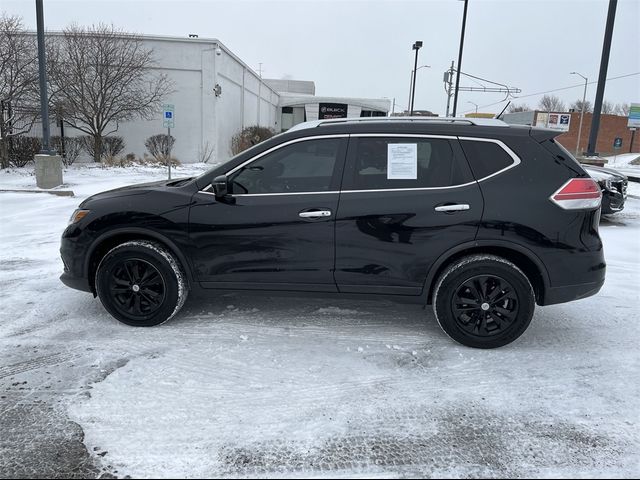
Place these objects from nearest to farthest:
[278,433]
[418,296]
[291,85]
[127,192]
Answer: [278,433] < [418,296] < [127,192] < [291,85]

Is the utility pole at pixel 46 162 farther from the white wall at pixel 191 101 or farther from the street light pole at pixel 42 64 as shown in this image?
the white wall at pixel 191 101

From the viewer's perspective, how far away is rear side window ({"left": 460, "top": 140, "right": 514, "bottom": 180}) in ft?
12.9

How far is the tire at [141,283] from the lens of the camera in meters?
4.23

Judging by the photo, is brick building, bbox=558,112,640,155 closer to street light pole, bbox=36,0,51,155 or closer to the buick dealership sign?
the buick dealership sign

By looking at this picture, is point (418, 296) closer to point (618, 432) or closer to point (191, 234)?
point (618, 432)

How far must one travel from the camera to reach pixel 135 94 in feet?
73.9

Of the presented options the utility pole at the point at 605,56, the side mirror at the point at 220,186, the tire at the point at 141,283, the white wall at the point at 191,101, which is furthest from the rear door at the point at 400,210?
the white wall at the point at 191,101

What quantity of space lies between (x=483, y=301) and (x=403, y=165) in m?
1.28

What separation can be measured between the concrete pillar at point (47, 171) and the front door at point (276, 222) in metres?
11.7

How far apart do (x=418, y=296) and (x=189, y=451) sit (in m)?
2.18

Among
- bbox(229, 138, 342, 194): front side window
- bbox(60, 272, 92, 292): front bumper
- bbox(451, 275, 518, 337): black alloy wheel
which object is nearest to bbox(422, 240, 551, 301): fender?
bbox(451, 275, 518, 337): black alloy wheel

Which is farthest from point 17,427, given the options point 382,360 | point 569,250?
point 569,250

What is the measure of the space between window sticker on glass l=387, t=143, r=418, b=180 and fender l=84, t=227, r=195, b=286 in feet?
6.21

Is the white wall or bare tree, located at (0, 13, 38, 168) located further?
the white wall
